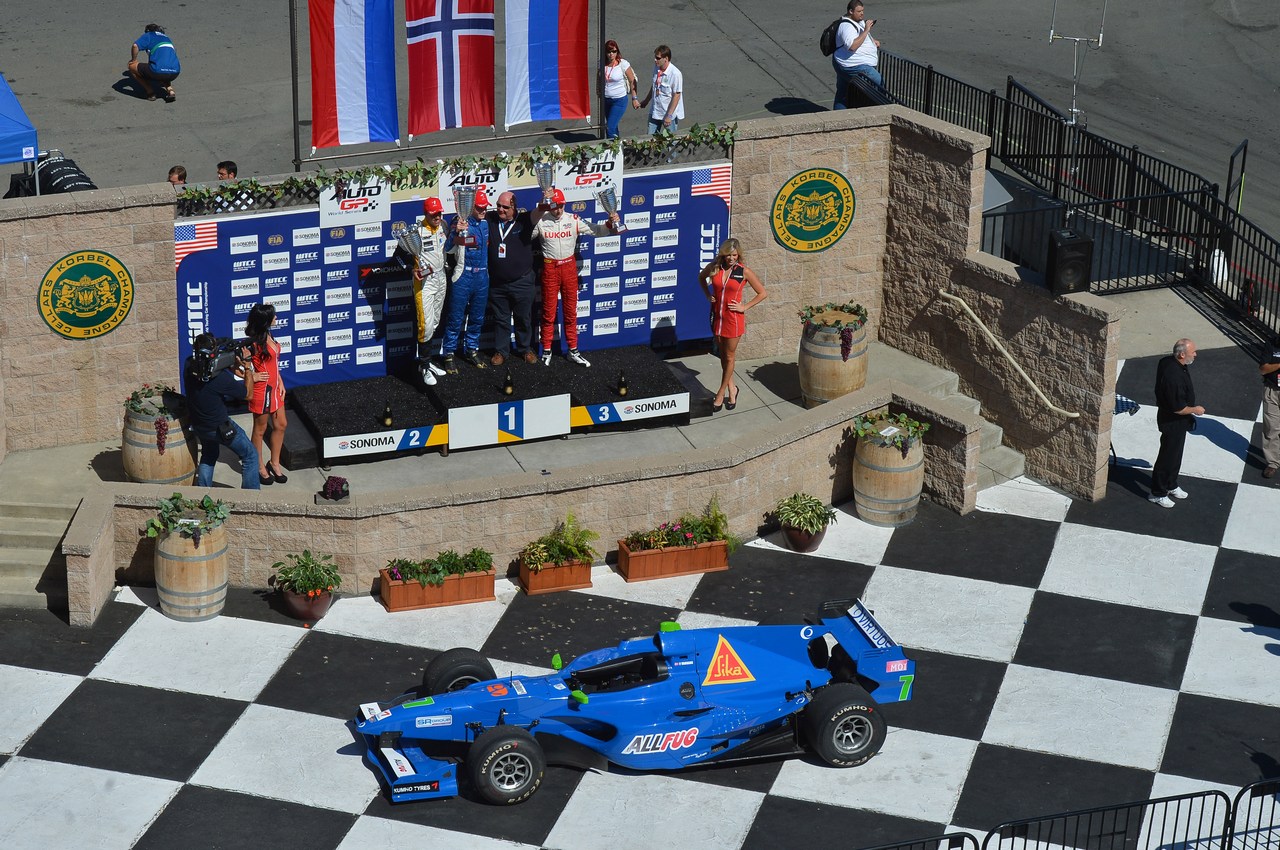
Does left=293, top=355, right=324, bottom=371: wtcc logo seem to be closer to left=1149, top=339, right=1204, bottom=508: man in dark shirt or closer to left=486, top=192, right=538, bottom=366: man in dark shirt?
left=486, top=192, right=538, bottom=366: man in dark shirt

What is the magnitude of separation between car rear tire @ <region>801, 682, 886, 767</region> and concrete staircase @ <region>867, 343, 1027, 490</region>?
5.56 metres

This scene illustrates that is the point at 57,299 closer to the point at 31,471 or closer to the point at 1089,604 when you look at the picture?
the point at 31,471

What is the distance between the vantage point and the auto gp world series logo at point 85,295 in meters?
18.4

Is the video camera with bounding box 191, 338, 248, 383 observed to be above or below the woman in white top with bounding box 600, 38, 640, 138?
below

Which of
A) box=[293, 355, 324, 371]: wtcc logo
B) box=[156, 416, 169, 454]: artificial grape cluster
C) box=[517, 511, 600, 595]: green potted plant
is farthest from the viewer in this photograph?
box=[293, 355, 324, 371]: wtcc logo

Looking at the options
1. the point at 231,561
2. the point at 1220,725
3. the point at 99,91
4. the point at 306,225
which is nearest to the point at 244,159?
the point at 99,91

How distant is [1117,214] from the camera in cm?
2459

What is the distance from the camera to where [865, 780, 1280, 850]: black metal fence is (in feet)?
47.5

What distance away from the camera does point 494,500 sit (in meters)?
17.8

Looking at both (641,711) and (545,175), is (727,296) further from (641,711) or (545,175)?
(641,711)

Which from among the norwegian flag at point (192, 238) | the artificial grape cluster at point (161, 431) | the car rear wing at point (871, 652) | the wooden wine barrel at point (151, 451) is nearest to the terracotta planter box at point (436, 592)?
the wooden wine barrel at point (151, 451)

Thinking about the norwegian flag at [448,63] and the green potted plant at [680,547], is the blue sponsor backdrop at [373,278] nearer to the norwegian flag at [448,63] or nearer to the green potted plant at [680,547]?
the norwegian flag at [448,63]

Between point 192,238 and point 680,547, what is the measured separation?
5864 mm

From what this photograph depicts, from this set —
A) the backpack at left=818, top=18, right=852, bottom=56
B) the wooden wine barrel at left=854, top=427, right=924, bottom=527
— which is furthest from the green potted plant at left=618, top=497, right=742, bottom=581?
the backpack at left=818, top=18, right=852, bottom=56
